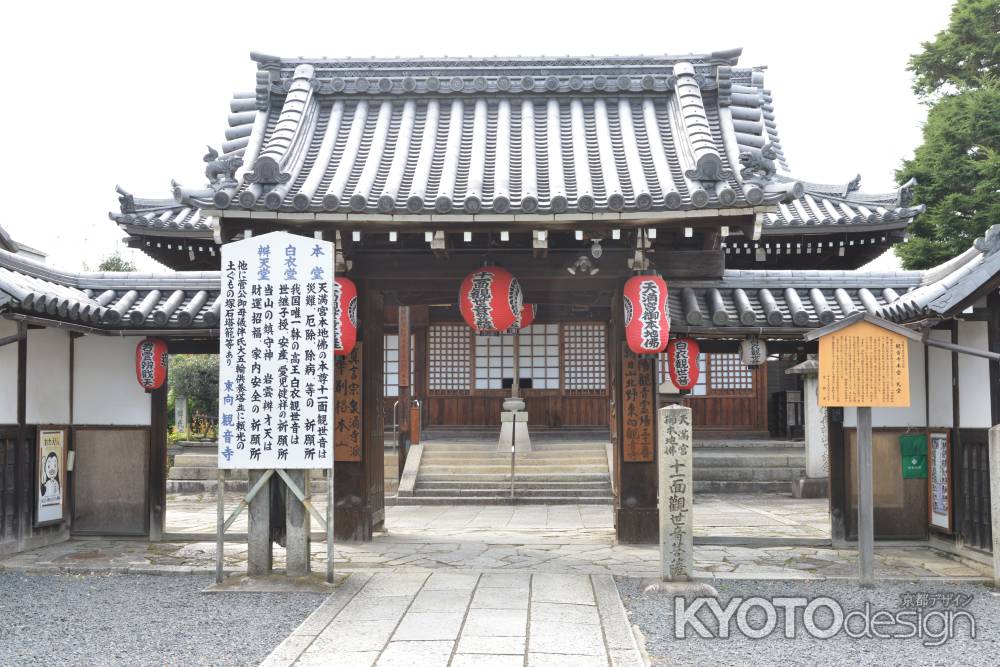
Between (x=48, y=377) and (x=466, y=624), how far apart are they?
726 centimetres

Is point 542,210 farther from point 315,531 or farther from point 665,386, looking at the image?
point 665,386

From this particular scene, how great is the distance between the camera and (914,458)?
1126 cm

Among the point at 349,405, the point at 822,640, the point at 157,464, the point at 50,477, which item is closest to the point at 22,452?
the point at 50,477

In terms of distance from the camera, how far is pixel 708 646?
6910 mm

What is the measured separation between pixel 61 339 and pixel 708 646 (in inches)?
371

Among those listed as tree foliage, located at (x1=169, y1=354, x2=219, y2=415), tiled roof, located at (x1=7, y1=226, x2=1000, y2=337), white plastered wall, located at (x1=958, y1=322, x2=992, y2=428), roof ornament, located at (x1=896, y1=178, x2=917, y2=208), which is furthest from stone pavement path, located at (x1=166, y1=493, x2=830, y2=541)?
tree foliage, located at (x1=169, y1=354, x2=219, y2=415)

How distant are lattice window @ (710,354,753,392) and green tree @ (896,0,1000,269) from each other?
17.1 feet

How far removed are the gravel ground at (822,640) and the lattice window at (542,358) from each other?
52.4 feet

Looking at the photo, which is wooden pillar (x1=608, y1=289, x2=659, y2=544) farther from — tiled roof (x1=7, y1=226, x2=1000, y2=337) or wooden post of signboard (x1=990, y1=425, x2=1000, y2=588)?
wooden post of signboard (x1=990, y1=425, x2=1000, y2=588)

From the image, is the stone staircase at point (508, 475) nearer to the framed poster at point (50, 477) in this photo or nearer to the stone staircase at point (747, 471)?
the stone staircase at point (747, 471)

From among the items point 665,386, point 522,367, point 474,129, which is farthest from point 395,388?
point 474,129

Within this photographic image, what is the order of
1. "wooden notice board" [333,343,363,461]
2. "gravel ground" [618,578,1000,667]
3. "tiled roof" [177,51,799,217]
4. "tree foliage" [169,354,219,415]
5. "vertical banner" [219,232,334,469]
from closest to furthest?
"gravel ground" [618,578,1000,667] → "vertical banner" [219,232,334,469] → "tiled roof" [177,51,799,217] → "wooden notice board" [333,343,363,461] → "tree foliage" [169,354,219,415]

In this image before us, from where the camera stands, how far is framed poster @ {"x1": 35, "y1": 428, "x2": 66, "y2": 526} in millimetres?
11109

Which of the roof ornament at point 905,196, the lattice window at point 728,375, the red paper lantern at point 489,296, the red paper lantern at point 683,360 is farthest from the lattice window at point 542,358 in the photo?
the red paper lantern at point 489,296
